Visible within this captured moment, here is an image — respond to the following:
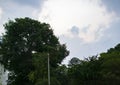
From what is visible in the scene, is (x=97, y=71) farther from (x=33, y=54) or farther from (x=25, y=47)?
(x=25, y=47)

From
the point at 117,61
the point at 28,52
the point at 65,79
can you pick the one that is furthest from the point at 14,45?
the point at 117,61

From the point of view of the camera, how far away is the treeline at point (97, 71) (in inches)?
2067

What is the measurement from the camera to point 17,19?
7444cm

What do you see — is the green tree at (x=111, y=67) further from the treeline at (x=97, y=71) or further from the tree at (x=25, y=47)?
the tree at (x=25, y=47)

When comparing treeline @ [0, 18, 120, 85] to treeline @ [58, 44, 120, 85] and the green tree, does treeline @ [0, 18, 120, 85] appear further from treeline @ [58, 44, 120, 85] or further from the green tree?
the green tree

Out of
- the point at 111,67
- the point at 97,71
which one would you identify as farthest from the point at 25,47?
the point at 111,67

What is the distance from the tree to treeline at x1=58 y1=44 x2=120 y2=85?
1137cm

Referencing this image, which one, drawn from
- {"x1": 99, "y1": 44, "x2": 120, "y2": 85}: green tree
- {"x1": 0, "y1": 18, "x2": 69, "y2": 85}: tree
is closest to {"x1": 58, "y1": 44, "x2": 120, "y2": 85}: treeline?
{"x1": 99, "y1": 44, "x2": 120, "y2": 85}: green tree

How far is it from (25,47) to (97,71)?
1949 centimetres

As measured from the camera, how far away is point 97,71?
5619 cm

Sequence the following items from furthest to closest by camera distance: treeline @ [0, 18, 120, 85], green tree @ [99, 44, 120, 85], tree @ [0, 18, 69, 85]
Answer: tree @ [0, 18, 69, 85] < treeline @ [0, 18, 120, 85] < green tree @ [99, 44, 120, 85]

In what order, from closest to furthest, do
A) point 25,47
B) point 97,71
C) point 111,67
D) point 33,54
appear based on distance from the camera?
point 111,67 < point 97,71 < point 33,54 < point 25,47

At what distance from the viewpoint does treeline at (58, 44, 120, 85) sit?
52500 mm

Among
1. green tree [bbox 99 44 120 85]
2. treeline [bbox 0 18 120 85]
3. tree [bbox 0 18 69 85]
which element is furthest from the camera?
tree [bbox 0 18 69 85]
